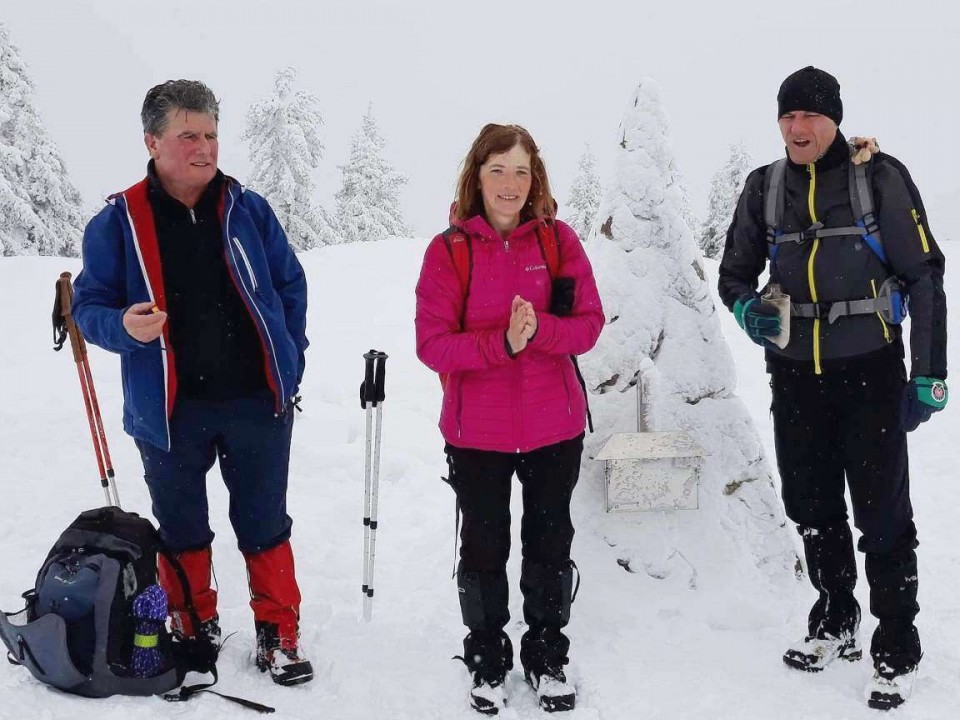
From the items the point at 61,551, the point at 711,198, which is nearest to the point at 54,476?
the point at 61,551

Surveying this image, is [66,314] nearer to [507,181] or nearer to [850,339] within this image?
[507,181]

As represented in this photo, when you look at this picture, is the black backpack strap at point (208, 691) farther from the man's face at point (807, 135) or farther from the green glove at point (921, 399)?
the man's face at point (807, 135)

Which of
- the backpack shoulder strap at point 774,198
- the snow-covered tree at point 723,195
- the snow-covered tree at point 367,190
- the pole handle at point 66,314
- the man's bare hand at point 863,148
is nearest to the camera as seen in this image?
the man's bare hand at point 863,148

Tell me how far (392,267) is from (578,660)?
40.6ft

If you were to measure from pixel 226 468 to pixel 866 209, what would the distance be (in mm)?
3157

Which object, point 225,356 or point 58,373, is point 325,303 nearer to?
point 58,373

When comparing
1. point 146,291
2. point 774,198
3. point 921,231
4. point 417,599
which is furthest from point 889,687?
point 146,291

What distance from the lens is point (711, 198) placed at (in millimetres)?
32375

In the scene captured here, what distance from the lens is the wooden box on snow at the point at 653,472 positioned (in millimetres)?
4453

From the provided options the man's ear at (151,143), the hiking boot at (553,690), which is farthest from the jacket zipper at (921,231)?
the man's ear at (151,143)

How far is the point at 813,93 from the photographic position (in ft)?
11.1

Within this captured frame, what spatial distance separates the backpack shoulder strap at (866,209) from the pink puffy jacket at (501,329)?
123 centimetres

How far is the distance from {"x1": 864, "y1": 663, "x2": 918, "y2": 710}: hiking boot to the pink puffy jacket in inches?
69.3

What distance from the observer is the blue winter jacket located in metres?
3.27
